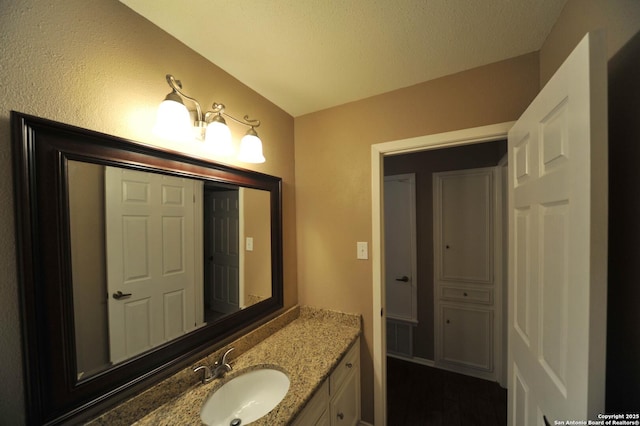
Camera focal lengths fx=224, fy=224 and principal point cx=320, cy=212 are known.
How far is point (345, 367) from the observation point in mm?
1335

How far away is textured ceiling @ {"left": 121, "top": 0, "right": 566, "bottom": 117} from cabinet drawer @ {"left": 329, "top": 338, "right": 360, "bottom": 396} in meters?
1.67

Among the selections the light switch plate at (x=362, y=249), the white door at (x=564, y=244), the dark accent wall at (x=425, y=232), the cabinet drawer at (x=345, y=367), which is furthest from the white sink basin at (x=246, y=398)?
the dark accent wall at (x=425, y=232)

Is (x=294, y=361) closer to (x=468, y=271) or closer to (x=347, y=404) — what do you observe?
(x=347, y=404)

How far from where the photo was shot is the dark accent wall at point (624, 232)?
59cm

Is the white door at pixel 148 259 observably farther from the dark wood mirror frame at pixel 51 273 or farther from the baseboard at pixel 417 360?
the baseboard at pixel 417 360

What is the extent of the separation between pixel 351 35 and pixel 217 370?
5.49ft

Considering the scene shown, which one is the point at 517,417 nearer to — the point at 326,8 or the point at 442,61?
the point at 442,61

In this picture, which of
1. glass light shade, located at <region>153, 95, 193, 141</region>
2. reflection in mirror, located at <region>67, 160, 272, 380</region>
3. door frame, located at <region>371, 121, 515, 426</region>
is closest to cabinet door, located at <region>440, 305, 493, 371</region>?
door frame, located at <region>371, 121, 515, 426</region>

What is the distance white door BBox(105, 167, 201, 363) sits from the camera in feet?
2.70

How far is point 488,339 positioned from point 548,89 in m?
2.29

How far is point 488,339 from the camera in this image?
2.14m

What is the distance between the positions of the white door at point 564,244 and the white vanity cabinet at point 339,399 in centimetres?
81

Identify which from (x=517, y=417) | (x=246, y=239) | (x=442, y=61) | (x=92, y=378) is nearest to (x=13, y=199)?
(x=92, y=378)

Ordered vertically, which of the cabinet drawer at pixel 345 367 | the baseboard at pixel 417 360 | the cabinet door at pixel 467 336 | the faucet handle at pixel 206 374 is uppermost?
the faucet handle at pixel 206 374
